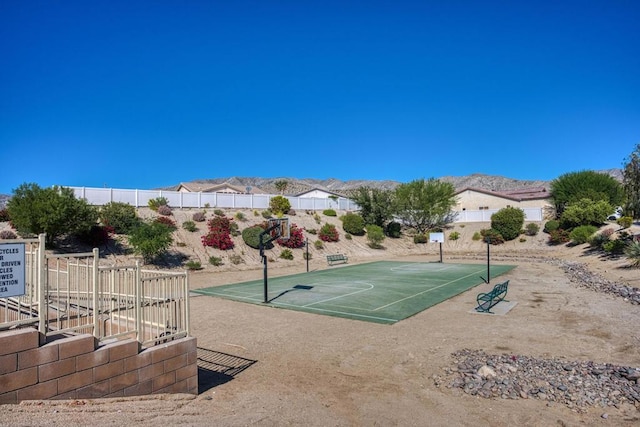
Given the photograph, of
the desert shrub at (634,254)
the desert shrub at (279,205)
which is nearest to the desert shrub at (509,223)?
the desert shrub at (634,254)

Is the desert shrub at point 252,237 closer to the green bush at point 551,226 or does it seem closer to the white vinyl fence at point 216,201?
the white vinyl fence at point 216,201

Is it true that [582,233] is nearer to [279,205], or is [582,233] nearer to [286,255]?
[286,255]

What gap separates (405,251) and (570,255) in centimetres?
1753

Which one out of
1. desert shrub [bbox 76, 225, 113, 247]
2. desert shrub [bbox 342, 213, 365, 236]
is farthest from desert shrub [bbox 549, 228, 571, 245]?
desert shrub [bbox 76, 225, 113, 247]

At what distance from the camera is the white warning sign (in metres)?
5.52

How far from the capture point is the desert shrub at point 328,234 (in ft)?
155

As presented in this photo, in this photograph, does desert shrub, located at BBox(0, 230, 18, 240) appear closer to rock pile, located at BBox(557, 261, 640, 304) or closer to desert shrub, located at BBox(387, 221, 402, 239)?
rock pile, located at BBox(557, 261, 640, 304)

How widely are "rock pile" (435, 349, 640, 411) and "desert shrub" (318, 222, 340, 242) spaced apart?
37.7m

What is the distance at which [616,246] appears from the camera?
2989 cm

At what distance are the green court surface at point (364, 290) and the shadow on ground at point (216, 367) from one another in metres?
5.69

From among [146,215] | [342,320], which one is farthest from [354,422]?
[146,215]

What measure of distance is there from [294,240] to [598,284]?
26.9 metres

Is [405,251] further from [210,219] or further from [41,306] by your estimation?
[41,306]

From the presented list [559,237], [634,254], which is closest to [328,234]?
[559,237]
